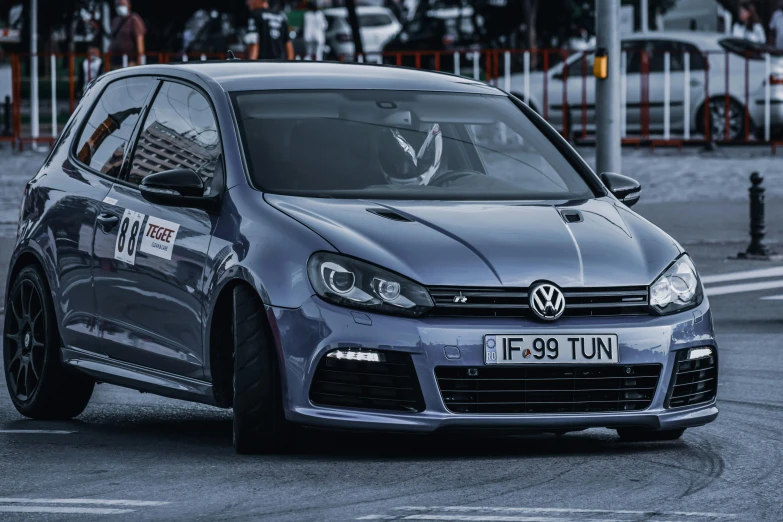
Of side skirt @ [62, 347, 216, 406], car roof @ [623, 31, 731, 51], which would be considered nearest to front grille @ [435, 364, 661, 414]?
side skirt @ [62, 347, 216, 406]

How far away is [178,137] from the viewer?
319 inches

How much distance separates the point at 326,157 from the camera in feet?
25.3

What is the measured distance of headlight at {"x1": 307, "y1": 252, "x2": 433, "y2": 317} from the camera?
6.70 metres

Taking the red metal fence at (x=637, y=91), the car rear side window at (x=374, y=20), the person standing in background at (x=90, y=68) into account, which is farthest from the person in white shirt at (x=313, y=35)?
the car rear side window at (x=374, y=20)

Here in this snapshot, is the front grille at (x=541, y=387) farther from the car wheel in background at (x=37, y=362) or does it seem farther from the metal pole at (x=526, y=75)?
the metal pole at (x=526, y=75)

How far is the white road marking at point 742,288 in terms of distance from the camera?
553 inches

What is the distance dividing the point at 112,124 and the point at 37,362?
43.0 inches

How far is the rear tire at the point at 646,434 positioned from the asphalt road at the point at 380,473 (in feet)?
0.14

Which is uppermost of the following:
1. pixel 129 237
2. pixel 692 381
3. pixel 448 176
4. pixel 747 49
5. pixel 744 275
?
pixel 747 49

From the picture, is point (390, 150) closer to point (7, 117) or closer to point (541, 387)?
point (541, 387)

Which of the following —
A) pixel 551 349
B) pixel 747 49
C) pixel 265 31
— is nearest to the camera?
pixel 551 349

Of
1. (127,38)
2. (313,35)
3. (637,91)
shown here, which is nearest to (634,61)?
(637,91)

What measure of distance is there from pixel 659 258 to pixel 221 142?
179cm

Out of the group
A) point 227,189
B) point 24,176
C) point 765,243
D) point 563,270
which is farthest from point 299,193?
point 24,176
